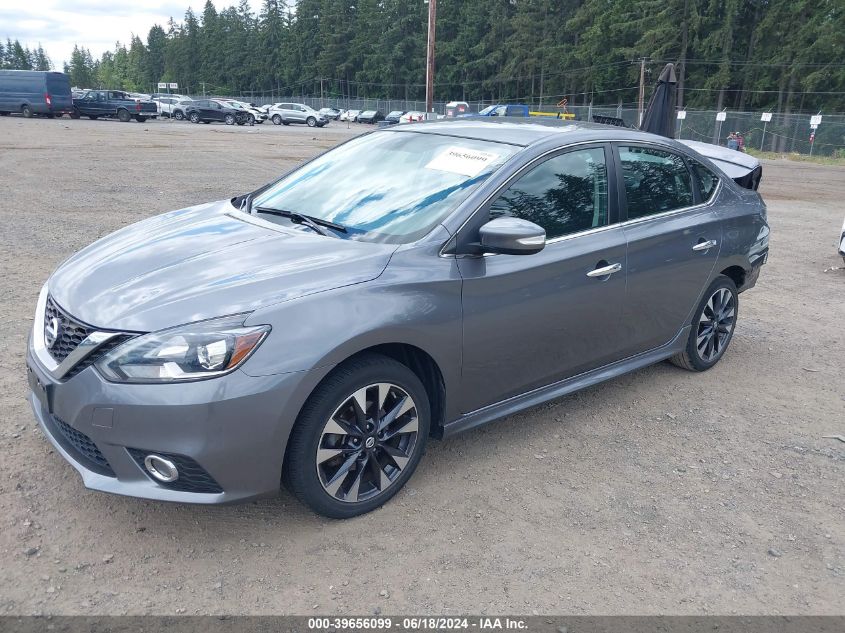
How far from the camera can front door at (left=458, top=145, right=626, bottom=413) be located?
344cm

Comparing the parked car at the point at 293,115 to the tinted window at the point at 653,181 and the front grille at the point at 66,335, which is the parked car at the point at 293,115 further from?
the front grille at the point at 66,335

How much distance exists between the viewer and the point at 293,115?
172 ft

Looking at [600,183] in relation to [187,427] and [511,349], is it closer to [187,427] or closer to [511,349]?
[511,349]

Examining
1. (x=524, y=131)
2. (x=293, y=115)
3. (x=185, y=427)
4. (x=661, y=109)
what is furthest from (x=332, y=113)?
(x=185, y=427)

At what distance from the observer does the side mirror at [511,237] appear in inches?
126

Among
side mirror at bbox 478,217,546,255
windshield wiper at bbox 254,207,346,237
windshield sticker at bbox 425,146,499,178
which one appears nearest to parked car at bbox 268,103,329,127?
windshield wiper at bbox 254,207,346,237

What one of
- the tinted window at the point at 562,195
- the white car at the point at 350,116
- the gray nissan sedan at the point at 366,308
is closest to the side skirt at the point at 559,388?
the gray nissan sedan at the point at 366,308

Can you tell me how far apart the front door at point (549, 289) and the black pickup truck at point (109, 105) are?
1677 inches

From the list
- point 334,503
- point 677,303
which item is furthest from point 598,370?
point 334,503

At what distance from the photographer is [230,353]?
105 inches

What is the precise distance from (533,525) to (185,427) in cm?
162

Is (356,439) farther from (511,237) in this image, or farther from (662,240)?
(662,240)

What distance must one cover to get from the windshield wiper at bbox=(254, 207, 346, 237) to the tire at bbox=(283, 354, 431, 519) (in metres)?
0.81

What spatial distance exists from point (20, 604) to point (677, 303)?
3894 mm
